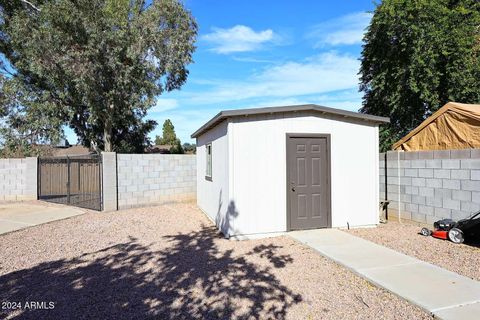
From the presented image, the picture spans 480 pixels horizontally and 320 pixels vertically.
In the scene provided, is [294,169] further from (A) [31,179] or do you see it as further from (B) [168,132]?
(B) [168,132]

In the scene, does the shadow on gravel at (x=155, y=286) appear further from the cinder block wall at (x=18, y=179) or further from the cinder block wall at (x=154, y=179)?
the cinder block wall at (x=18, y=179)

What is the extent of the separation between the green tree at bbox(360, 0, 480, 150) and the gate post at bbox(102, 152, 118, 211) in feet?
38.3

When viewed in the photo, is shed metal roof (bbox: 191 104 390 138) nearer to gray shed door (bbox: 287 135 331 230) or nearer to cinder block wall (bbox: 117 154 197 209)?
gray shed door (bbox: 287 135 331 230)

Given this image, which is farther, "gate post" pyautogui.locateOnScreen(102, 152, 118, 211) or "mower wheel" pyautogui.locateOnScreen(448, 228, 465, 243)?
"gate post" pyautogui.locateOnScreen(102, 152, 118, 211)

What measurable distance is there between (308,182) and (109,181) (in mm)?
6475

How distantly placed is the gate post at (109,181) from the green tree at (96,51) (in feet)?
16.6

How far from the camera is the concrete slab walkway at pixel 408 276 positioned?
3550 millimetres

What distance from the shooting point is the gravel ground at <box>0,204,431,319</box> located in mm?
3664

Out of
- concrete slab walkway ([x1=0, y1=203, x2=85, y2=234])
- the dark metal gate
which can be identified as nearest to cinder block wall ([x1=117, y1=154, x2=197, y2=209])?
the dark metal gate

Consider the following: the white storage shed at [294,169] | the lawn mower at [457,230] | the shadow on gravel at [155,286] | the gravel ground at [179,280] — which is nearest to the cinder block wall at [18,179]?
the gravel ground at [179,280]

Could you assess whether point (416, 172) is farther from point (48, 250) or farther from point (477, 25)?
point (477, 25)

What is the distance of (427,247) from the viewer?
19.5 feet

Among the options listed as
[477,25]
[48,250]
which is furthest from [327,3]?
[48,250]

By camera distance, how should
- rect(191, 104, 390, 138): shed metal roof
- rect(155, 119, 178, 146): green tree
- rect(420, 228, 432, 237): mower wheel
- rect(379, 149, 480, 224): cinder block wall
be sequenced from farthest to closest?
rect(155, 119, 178, 146): green tree, rect(420, 228, 432, 237): mower wheel, rect(191, 104, 390, 138): shed metal roof, rect(379, 149, 480, 224): cinder block wall
